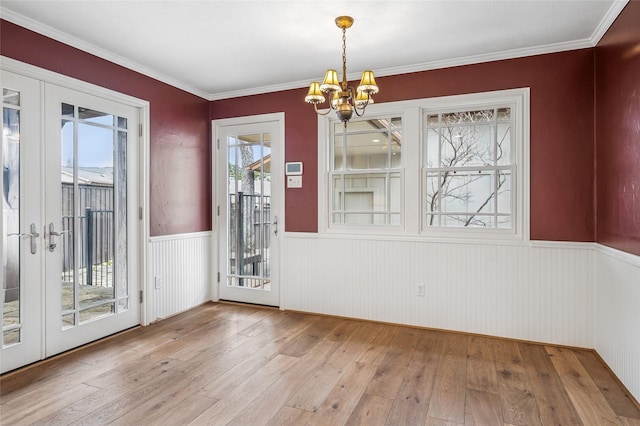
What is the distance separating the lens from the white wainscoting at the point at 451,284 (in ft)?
10.4

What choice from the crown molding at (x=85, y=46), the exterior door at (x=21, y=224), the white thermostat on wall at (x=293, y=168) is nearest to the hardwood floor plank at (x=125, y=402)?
the exterior door at (x=21, y=224)

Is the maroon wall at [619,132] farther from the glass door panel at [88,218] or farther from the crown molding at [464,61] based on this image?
the glass door panel at [88,218]

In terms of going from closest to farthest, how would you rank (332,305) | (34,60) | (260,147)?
(34,60) → (332,305) → (260,147)

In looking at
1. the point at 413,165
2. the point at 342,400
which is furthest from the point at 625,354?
the point at 413,165

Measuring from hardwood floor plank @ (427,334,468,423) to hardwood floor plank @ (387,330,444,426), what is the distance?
4 cm

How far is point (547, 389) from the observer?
2451mm

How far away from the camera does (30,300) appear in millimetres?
2771

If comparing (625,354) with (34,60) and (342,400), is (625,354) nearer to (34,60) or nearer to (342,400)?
(342,400)

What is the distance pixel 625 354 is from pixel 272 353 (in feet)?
8.23

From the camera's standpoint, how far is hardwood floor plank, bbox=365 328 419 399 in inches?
96.7

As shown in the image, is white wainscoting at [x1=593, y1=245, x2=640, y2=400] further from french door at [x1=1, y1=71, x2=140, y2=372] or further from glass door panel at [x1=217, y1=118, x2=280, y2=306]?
french door at [x1=1, y1=71, x2=140, y2=372]

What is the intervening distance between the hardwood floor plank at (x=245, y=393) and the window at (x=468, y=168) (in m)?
1.92

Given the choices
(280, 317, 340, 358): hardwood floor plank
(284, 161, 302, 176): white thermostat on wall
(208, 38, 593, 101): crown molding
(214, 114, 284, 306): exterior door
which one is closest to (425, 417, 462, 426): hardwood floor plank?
(280, 317, 340, 358): hardwood floor plank

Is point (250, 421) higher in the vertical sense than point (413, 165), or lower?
lower
